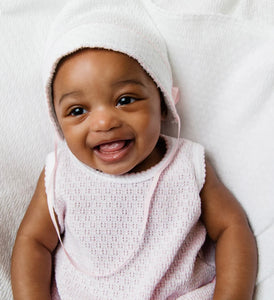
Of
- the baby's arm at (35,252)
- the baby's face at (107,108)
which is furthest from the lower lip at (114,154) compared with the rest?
the baby's arm at (35,252)

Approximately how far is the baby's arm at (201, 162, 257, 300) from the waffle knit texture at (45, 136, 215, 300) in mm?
47

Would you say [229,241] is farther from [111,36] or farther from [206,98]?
[111,36]

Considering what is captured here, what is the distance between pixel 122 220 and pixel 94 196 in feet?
0.31

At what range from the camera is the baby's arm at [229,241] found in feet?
3.34

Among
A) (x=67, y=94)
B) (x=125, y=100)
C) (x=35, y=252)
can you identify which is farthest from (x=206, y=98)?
(x=35, y=252)

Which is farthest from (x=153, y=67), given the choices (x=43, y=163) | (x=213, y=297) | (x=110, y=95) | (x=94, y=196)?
(x=213, y=297)

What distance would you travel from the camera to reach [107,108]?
0.95 m

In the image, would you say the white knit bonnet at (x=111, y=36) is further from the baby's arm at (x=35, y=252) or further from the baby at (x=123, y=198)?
the baby's arm at (x=35, y=252)

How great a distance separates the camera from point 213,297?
3.39ft

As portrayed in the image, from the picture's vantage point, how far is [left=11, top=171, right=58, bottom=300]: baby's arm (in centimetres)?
103

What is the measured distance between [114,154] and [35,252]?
1.12 ft

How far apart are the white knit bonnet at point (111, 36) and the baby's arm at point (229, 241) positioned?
25 centimetres

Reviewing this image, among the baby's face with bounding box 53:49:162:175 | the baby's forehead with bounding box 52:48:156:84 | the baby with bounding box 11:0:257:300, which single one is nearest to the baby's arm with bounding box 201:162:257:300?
the baby with bounding box 11:0:257:300

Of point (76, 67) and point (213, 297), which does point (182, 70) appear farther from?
point (213, 297)
